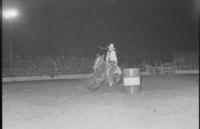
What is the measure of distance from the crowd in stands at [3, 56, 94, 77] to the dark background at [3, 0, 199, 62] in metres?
1.34

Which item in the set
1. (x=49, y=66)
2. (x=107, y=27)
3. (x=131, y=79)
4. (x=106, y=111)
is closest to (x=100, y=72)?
(x=131, y=79)

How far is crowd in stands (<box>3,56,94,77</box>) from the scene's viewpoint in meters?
25.8

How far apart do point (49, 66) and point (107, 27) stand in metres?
7.31

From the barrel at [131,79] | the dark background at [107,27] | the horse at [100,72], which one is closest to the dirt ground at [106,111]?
the barrel at [131,79]

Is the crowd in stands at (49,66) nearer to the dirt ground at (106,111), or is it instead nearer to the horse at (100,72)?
the horse at (100,72)

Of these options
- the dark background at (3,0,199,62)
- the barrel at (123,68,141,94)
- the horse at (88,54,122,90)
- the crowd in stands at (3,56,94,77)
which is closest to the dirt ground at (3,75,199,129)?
the barrel at (123,68,141,94)

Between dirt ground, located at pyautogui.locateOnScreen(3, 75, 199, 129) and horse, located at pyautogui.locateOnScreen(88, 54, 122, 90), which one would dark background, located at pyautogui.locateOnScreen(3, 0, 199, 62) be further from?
dirt ground, located at pyautogui.locateOnScreen(3, 75, 199, 129)

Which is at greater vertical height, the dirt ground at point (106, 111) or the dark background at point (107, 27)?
the dark background at point (107, 27)

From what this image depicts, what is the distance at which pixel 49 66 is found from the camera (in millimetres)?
27141

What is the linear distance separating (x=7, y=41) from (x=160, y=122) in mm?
23290

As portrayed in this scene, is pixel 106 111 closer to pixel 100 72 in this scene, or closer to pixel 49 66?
pixel 100 72

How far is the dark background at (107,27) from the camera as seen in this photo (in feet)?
99.1

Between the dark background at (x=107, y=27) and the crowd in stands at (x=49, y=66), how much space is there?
4.40ft

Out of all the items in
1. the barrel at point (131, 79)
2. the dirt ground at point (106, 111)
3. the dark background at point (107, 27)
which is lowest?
the dirt ground at point (106, 111)
